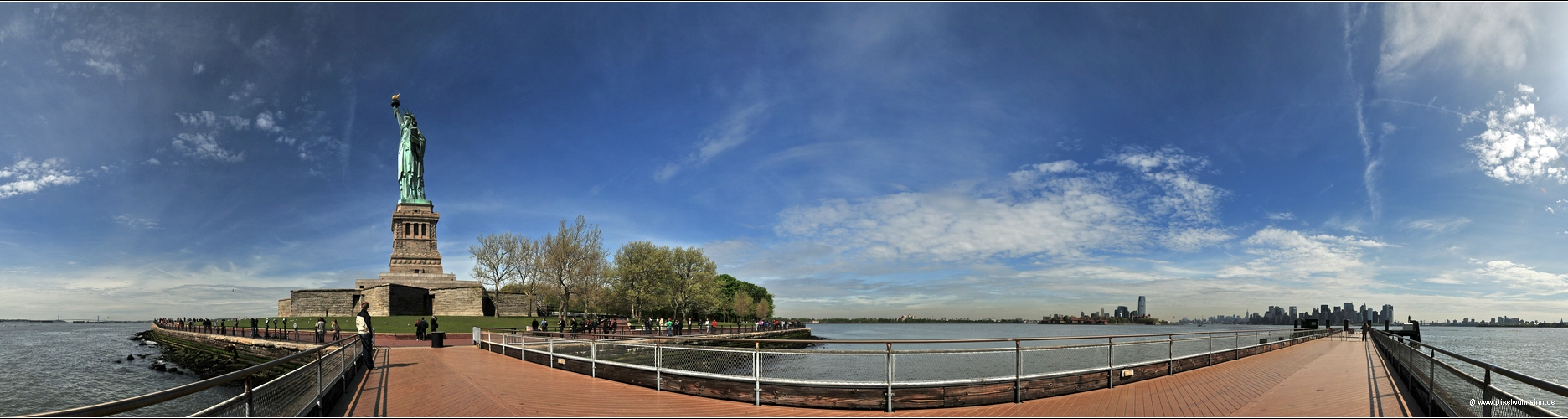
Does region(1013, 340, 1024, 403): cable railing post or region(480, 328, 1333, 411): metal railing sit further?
region(1013, 340, 1024, 403): cable railing post

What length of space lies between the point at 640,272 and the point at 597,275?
7.02 meters

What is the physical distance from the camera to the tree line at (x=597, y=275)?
57406 mm

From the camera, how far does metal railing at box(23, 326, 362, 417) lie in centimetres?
484

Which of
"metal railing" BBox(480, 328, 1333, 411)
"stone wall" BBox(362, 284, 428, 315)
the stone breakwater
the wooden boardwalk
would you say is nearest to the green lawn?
the stone breakwater

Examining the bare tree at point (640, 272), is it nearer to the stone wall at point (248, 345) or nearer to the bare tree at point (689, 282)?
the bare tree at point (689, 282)

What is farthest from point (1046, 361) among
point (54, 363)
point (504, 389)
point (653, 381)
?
point (54, 363)

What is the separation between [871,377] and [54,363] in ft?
161

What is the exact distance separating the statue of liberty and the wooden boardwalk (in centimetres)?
6702

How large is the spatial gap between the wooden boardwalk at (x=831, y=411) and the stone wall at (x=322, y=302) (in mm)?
56971

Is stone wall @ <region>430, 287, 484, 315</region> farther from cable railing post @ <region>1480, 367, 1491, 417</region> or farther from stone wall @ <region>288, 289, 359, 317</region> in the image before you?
cable railing post @ <region>1480, 367, 1491, 417</region>

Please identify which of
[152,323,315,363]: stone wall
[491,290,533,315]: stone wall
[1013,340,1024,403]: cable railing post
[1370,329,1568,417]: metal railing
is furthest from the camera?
[491,290,533,315]: stone wall

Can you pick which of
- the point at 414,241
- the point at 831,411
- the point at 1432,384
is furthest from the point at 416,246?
the point at 1432,384

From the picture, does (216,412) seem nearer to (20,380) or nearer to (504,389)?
(504,389)

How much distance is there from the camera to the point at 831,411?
10008mm
